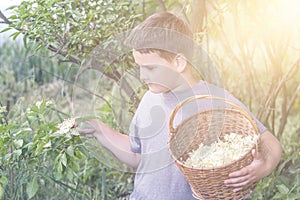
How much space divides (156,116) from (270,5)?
4.23 feet

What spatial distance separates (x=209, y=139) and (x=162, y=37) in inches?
15.2

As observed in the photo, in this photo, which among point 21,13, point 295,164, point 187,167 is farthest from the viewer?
point 295,164

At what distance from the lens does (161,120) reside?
203 cm

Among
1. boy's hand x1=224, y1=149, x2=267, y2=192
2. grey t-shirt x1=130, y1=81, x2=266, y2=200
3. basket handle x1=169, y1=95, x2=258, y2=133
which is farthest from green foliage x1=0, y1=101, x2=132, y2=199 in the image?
boy's hand x1=224, y1=149, x2=267, y2=192

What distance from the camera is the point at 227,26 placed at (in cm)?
332

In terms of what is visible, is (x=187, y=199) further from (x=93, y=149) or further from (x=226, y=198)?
(x=93, y=149)

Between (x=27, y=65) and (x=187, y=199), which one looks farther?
(x=27, y=65)

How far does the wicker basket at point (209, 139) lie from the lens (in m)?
1.75

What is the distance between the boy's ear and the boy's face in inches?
0.4

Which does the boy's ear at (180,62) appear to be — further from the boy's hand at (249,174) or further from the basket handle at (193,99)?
the boy's hand at (249,174)

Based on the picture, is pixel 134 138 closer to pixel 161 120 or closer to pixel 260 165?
pixel 161 120

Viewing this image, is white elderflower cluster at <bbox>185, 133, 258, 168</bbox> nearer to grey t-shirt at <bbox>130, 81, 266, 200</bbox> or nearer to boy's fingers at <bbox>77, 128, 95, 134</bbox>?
grey t-shirt at <bbox>130, 81, 266, 200</bbox>

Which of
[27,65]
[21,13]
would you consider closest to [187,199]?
[21,13]

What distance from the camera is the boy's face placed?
1.88 metres
